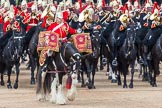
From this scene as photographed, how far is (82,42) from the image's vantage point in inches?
990

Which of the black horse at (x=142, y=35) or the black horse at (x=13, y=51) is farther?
the black horse at (x=142, y=35)

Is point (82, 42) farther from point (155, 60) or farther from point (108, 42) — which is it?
point (108, 42)

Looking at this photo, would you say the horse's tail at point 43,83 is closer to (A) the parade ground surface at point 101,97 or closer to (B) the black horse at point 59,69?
(B) the black horse at point 59,69

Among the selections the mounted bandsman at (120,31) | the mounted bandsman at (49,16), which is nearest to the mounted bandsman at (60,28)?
the mounted bandsman at (49,16)

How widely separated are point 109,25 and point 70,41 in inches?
302

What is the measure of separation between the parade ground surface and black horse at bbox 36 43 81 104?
286 mm

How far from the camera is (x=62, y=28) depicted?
22.9 metres

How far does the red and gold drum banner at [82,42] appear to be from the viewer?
2462cm

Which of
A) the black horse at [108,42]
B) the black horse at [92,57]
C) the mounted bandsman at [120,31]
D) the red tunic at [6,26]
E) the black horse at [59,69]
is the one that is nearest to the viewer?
the black horse at [59,69]

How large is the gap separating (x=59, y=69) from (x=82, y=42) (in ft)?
8.74

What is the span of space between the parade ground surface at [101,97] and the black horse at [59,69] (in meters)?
0.29

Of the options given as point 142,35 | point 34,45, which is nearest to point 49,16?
point 34,45

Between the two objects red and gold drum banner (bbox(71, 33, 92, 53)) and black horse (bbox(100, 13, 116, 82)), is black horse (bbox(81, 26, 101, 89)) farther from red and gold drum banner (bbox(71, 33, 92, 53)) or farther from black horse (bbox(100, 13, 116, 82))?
black horse (bbox(100, 13, 116, 82))

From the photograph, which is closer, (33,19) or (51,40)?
(51,40)
